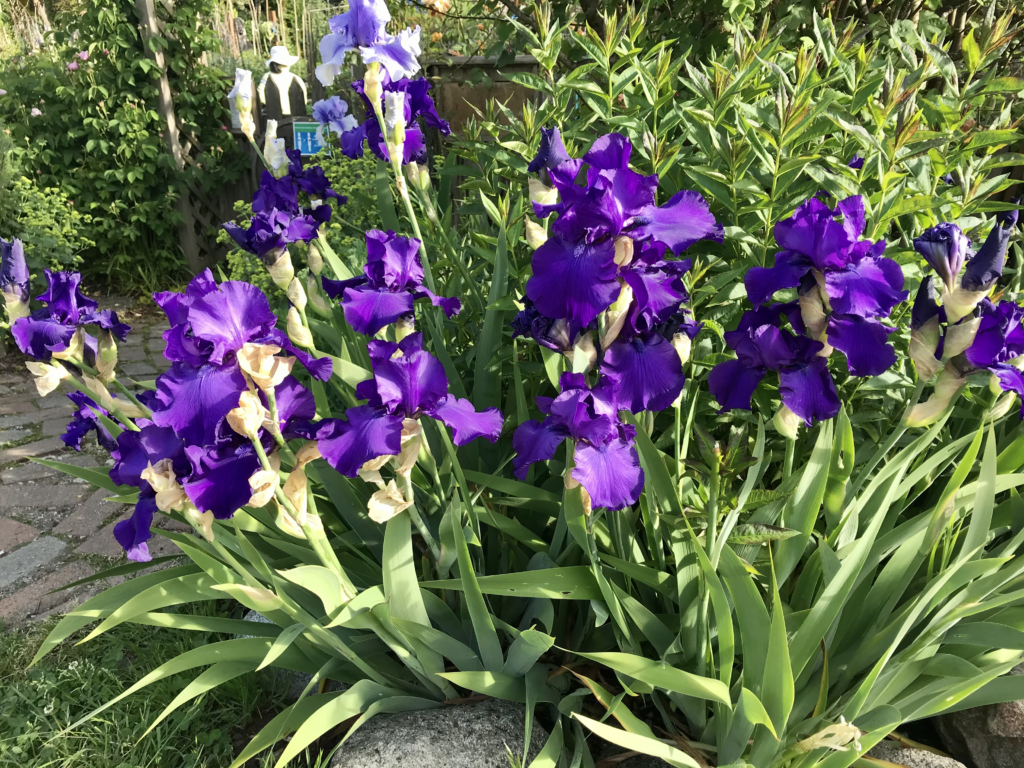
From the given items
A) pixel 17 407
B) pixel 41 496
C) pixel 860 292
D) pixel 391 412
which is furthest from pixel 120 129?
pixel 860 292

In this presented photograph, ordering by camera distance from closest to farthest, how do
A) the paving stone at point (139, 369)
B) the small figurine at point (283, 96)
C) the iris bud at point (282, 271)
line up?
the iris bud at point (282, 271) → the paving stone at point (139, 369) → the small figurine at point (283, 96)

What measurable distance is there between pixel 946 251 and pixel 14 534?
3437 mm

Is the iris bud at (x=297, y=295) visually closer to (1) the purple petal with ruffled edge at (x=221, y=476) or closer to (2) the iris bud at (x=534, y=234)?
(1) the purple petal with ruffled edge at (x=221, y=476)

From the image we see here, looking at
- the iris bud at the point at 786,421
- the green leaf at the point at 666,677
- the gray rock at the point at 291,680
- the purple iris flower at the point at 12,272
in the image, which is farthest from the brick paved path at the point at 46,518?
the iris bud at the point at 786,421

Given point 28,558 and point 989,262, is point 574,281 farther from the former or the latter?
point 28,558

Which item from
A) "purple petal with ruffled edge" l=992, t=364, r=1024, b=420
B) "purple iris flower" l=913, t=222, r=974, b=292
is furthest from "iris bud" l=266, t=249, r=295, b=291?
"purple petal with ruffled edge" l=992, t=364, r=1024, b=420

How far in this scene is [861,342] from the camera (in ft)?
3.71

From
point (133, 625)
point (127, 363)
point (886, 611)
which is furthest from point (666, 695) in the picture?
point (127, 363)

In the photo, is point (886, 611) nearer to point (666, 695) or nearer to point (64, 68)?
point (666, 695)

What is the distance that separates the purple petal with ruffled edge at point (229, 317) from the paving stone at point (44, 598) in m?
1.75

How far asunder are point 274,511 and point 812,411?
3.24ft

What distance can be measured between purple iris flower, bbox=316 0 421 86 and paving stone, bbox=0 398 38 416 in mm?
3346

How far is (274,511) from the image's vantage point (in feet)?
4.30

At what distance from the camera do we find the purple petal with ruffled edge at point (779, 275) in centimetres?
113
